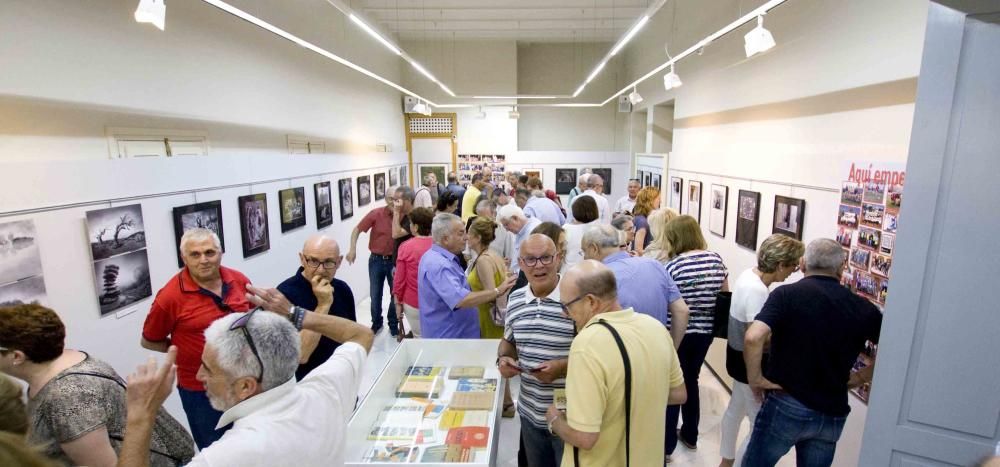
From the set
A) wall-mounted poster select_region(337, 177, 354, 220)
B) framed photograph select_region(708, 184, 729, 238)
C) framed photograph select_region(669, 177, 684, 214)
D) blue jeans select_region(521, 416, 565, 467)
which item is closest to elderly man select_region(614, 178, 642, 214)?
framed photograph select_region(669, 177, 684, 214)

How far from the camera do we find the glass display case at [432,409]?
2.27m

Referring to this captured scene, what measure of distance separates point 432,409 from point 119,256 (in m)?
2.54

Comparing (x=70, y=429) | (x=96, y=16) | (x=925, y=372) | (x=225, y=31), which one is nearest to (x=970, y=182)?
(x=925, y=372)

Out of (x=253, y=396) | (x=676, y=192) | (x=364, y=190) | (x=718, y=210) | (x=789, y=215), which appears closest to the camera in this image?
(x=253, y=396)

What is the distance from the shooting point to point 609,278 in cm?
194

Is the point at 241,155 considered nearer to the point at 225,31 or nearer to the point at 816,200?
the point at 225,31

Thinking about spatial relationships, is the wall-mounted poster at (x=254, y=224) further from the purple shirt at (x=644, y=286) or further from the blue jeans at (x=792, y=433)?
the blue jeans at (x=792, y=433)

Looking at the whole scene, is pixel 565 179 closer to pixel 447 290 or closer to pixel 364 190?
pixel 364 190

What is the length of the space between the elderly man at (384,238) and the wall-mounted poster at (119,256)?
2.66 metres

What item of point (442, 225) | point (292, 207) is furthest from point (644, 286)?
point (292, 207)

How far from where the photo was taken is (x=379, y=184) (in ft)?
31.6

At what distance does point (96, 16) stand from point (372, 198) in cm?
606

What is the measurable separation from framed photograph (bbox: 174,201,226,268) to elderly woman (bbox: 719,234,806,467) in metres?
4.38

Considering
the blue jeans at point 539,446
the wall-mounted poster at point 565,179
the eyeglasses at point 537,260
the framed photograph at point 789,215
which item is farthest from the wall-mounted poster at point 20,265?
the wall-mounted poster at point 565,179
